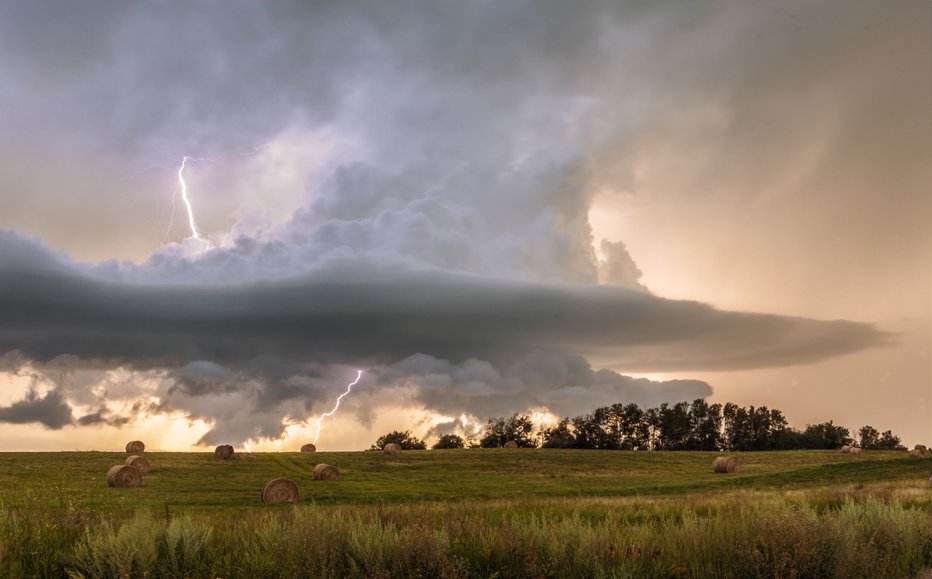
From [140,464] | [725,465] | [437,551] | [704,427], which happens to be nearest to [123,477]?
[140,464]

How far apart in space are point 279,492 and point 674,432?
101 m

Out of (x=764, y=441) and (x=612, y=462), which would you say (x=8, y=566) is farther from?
A: (x=764, y=441)

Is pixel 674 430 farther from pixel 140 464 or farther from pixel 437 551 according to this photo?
pixel 437 551

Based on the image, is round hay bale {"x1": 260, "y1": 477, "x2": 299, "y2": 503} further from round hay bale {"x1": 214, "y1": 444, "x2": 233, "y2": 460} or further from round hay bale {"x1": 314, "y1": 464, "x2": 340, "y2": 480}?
round hay bale {"x1": 214, "y1": 444, "x2": 233, "y2": 460}

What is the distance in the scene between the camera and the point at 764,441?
12381 cm

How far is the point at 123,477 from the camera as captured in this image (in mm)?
40906

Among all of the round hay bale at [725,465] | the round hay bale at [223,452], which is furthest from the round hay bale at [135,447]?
the round hay bale at [725,465]

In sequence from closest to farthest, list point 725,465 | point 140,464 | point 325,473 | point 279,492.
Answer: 1. point 279,492
2. point 140,464
3. point 325,473
4. point 725,465

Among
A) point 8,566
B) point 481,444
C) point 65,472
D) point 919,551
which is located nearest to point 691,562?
point 919,551

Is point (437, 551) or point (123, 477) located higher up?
point (437, 551)

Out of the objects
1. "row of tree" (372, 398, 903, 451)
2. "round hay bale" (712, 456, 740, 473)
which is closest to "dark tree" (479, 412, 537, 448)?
"row of tree" (372, 398, 903, 451)

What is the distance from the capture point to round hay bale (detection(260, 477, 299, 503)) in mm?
33812

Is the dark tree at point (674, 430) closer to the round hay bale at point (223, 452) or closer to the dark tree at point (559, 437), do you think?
the dark tree at point (559, 437)

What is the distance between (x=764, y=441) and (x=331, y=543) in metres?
127
